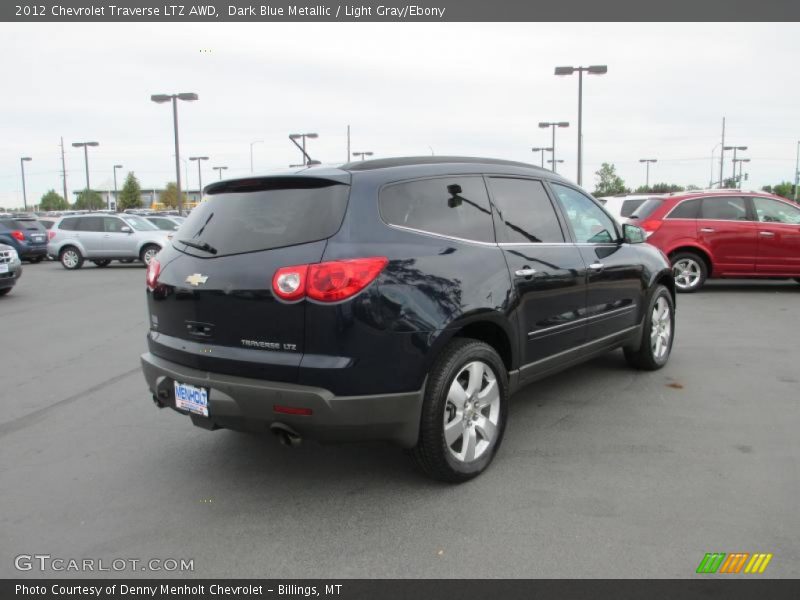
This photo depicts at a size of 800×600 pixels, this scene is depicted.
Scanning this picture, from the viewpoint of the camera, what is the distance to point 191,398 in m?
3.48

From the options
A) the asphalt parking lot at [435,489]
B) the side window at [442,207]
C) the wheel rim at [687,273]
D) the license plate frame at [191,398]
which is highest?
the side window at [442,207]

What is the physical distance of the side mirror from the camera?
563 centimetres

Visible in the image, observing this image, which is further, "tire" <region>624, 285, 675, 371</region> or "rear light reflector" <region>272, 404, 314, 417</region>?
"tire" <region>624, 285, 675, 371</region>

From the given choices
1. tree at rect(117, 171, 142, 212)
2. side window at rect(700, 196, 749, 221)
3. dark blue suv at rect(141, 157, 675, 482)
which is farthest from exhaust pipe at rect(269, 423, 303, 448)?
tree at rect(117, 171, 142, 212)

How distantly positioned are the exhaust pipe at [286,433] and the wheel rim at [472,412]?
79 centimetres

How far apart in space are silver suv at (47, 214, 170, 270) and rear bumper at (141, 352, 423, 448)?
18.0m

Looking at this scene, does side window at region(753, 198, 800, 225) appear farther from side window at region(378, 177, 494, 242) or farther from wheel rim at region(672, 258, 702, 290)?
side window at region(378, 177, 494, 242)

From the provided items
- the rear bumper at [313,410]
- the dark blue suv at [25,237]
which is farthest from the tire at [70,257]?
the rear bumper at [313,410]

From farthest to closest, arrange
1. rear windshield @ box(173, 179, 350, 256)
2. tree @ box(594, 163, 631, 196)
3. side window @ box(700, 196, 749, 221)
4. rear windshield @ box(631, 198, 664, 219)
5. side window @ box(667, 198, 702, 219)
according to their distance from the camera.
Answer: tree @ box(594, 163, 631, 196), rear windshield @ box(631, 198, 664, 219), side window @ box(667, 198, 702, 219), side window @ box(700, 196, 749, 221), rear windshield @ box(173, 179, 350, 256)

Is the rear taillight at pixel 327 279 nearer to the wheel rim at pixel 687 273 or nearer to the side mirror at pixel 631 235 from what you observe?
the side mirror at pixel 631 235

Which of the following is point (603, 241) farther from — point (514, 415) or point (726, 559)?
point (726, 559)

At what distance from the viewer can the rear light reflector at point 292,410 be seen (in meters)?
3.12

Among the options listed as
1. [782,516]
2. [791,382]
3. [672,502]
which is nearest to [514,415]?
[672,502]

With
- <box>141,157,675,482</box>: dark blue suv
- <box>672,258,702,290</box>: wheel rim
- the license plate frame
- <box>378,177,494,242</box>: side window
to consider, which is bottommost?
<box>672,258,702,290</box>: wheel rim
